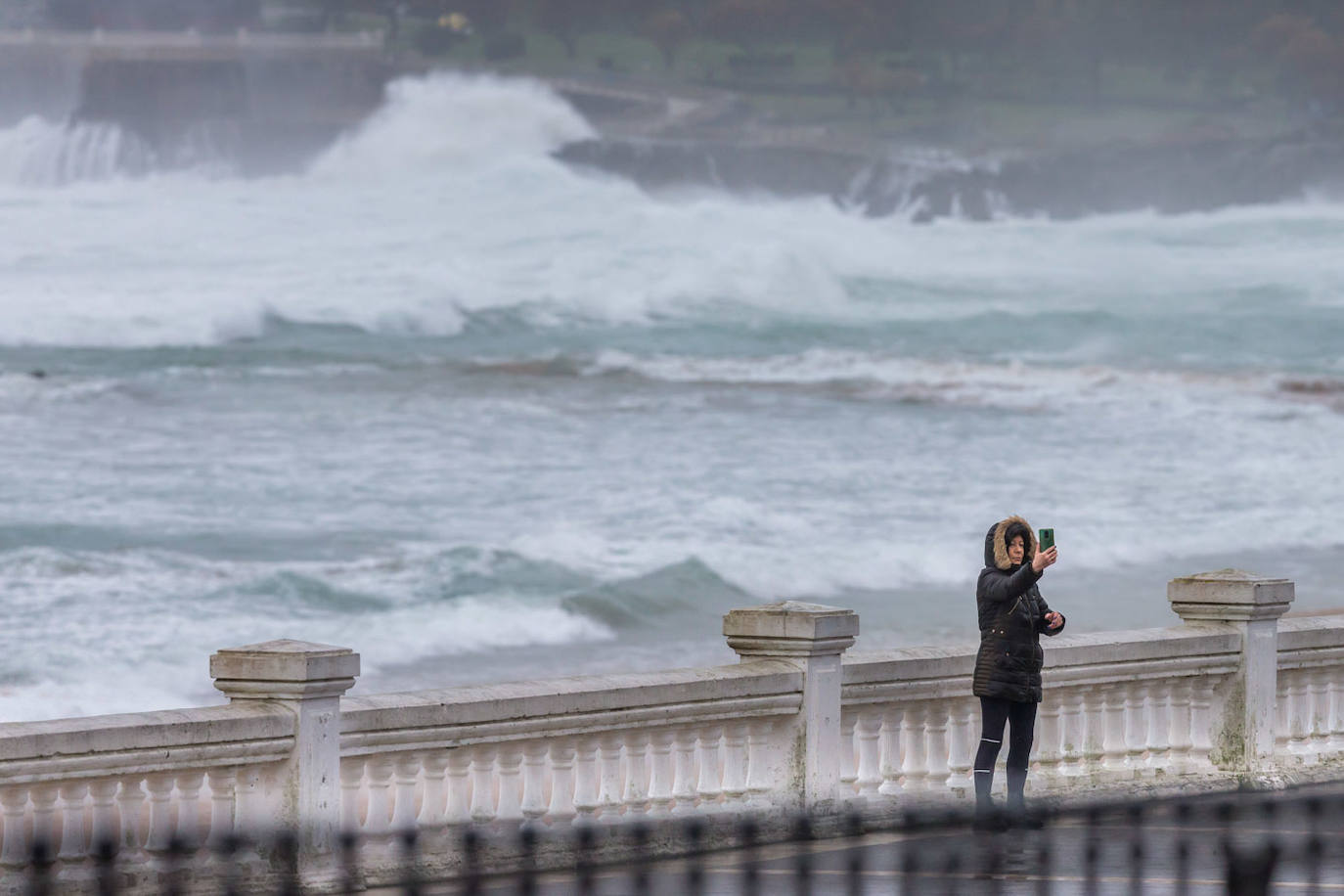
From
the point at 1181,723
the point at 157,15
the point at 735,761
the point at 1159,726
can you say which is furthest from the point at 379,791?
the point at 157,15

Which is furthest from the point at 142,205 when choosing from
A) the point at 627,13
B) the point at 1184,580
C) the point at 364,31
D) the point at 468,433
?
the point at 1184,580

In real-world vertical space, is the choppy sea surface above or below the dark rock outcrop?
below

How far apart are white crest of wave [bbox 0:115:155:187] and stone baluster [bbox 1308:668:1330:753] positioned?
250 ft

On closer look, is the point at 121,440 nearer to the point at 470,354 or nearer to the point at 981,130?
the point at 470,354

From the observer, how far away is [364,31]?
87.9 meters

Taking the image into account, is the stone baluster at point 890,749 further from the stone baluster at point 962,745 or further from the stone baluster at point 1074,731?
the stone baluster at point 1074,731

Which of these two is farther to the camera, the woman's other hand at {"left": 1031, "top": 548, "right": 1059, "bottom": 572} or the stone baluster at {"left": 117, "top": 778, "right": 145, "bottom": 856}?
the woman's other hand at {"left": 1031, "top": 548, "right": 1059, "bottom": 572}

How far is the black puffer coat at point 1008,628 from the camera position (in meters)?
10.2

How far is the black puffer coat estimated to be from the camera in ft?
33.5

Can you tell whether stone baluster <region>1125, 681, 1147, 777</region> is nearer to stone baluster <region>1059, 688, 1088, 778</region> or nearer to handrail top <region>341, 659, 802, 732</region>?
stone baluster <region>1059, 688, 1088, 778</region>

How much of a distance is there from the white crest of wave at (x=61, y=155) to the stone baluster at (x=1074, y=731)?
251 ft

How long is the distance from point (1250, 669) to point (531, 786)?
157 inches

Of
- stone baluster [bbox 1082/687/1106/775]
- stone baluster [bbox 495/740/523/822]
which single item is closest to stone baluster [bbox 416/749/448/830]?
stone baluster [bbox 495/740/523/822]


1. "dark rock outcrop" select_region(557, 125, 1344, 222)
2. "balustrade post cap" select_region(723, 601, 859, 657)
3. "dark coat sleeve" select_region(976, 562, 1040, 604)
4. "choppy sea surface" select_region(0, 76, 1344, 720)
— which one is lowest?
"balustrade post cap" select_region(723, 601, 859, 657)
